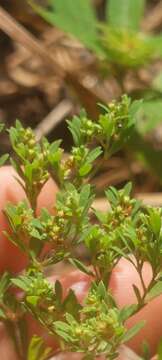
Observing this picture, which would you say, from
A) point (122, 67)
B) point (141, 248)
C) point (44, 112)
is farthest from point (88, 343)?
point (44, 112)

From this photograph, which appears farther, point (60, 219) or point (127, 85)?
point (127, 85)

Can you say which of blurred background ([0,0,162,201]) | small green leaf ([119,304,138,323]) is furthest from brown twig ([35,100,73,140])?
small green leaf ([119,304,138,323])

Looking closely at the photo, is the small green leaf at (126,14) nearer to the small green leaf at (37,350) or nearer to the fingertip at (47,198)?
the fingertip at (47,198)

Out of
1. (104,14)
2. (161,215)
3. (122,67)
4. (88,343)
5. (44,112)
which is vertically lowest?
(88,343)

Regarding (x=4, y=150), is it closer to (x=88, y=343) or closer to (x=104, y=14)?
(x=104, y=14)

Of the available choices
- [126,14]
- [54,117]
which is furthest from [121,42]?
[54,117]

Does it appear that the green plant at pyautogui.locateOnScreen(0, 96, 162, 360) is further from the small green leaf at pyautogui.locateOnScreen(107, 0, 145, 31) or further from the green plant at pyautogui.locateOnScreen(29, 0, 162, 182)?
the small green leaf at pyautogui.locateOnScreen(107, 0, 145, 31)

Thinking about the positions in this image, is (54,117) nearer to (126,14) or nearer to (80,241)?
(126,14)
